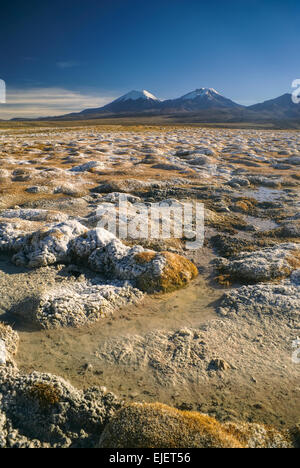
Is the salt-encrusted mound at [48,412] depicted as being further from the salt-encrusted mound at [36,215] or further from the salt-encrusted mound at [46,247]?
the salt-encrusted mound at [36,215]

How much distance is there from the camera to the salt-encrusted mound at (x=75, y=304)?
8789 mm

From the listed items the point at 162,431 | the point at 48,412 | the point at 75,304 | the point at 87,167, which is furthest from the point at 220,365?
the point at 87,167

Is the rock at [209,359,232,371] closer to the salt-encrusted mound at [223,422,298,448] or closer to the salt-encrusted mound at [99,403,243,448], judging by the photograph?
the salt-encrusted mound at [223,422,298,448]

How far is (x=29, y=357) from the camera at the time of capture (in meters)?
7.55

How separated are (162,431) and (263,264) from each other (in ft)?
28.7

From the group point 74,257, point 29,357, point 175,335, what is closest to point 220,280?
point 175,335

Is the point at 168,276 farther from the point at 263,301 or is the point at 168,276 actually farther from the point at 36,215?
the point at 36,215

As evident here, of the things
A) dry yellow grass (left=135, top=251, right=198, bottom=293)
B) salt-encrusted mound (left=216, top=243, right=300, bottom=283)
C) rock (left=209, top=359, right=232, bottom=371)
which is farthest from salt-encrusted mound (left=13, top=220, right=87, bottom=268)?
rock (left=209, top=359, right=232, bottom=371)

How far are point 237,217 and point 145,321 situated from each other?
43.7 ft

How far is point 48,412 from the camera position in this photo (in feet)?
18.7

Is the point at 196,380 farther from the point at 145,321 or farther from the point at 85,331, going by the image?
the point at 85,331

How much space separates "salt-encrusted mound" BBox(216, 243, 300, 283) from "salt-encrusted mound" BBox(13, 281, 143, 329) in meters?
4.47

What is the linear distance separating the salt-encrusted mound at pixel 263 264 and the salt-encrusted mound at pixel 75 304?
14.7ft

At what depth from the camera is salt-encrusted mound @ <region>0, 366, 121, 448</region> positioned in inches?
209
